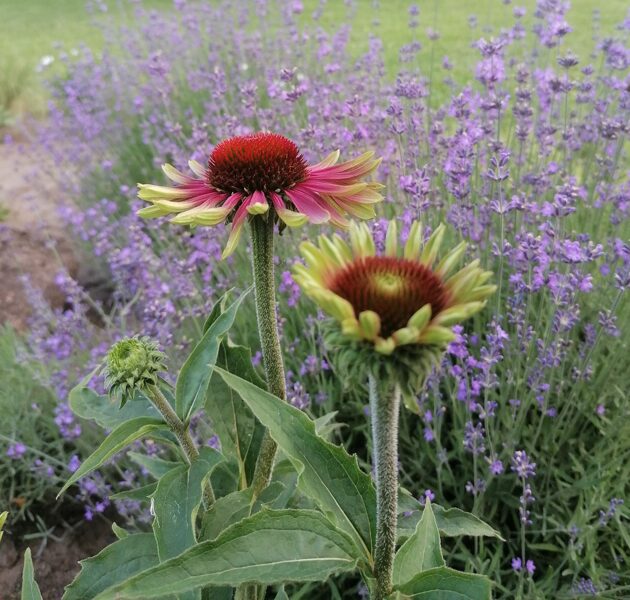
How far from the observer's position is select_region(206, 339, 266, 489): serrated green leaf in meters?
1.43

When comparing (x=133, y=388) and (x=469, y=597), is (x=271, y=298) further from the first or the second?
(x=469, y=597)

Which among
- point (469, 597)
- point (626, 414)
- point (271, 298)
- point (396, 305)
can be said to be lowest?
point (626, 414)

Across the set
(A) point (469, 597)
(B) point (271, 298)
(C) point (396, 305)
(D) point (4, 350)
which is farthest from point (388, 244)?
(D) point (4, 350)

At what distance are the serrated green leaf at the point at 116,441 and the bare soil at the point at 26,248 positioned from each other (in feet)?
8.25

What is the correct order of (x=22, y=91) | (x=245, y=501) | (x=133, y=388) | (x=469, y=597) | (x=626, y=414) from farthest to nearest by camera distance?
(x=22, y=91)
(x=626, y=414)
(x=245, y=501)
(x=133, y=388)
(x=469, y=597)

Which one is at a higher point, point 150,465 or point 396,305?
point 396,305

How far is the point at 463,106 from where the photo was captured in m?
2.40

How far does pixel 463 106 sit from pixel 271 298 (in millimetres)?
1506

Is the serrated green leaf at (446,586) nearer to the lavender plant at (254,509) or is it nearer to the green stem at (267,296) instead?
the lavender plant at (254,509)

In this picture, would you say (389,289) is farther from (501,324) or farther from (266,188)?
(501,324)

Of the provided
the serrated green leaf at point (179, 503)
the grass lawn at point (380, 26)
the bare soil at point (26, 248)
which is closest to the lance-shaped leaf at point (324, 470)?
the serrated green leaf at point (179, 503)

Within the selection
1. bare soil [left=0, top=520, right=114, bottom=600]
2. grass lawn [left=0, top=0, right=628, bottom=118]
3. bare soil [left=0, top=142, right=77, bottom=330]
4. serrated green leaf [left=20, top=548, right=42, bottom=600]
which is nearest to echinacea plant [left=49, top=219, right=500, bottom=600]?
serrated green leaf [left=20, top=548, right=42, bottom=600]

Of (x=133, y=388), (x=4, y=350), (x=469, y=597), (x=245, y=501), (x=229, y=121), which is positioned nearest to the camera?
(x=469, y=597)

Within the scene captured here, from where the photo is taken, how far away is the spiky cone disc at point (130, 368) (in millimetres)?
1226
